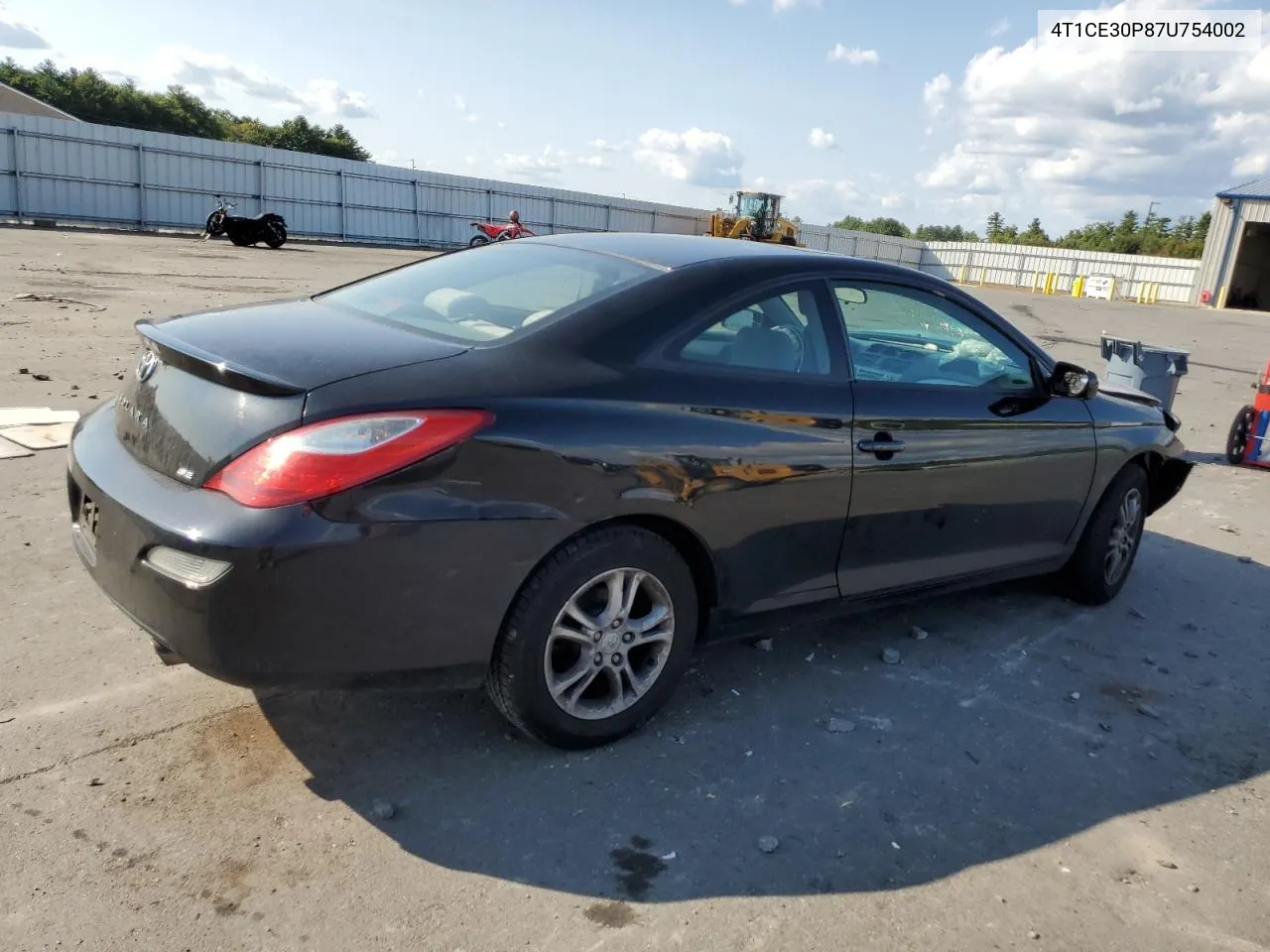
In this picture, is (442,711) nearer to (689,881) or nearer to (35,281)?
(689,881)

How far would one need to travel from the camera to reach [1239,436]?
27.4ft

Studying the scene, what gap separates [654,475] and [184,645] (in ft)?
4.42

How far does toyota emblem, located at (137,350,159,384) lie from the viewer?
9.66 ft

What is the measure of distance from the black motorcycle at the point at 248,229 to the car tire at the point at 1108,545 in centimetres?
2478

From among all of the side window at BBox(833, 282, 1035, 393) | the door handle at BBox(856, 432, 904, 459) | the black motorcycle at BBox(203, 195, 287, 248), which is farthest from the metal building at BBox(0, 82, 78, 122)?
the door handle at BBox(856, 432, 904, 459)

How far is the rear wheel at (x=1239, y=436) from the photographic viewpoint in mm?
8234

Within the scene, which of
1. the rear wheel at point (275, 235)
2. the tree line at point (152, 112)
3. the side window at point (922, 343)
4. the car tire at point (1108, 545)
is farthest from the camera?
the tree line at point (152, 112)

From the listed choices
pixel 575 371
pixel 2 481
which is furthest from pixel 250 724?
pixel 2 481

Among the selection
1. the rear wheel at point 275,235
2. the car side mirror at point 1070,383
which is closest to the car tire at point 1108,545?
the car side mirror at point 1070,383

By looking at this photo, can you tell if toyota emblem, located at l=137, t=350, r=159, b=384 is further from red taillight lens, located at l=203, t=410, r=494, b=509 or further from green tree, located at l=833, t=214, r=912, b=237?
green tree, located at l=833, t=214, r=912, b=237

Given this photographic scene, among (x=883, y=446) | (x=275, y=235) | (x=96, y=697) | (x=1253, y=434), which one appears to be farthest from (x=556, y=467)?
(x=275, y=235)

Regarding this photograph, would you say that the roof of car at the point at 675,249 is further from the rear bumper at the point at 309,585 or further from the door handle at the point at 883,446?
the rear bumper at the point at 309,585

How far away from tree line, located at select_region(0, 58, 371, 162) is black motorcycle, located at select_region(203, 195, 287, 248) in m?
39.1

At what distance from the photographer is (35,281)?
13.3 meters
